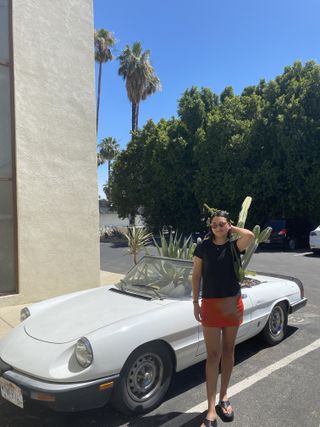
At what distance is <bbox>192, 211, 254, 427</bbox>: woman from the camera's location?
330cm

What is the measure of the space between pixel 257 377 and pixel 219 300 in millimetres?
1347

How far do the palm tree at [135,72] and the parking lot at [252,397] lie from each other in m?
31.7

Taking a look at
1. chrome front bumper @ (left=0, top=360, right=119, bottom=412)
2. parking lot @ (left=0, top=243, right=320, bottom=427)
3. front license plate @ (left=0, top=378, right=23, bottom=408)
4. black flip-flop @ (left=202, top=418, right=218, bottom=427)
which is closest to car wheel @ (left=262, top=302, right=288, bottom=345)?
parking lot @ (left=0, top=243, right=320, bottom=427)

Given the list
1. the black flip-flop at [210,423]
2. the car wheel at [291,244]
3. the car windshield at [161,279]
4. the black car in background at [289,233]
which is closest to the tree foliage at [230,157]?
the black car in background at [289,233]

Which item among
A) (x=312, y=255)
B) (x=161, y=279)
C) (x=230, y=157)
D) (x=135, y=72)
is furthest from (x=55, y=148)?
(x=135, y=72)

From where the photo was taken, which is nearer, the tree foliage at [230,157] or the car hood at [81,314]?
the car hood at [81,314]

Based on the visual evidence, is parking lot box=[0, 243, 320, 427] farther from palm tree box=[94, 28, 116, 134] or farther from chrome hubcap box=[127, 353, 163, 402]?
palm tree box=[94, 28, 116, 134]

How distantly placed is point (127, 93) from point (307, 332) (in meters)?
33.2

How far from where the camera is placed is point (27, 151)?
7699mm

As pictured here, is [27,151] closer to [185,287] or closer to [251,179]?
[185,287]

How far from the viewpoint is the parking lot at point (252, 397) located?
11.0 feet

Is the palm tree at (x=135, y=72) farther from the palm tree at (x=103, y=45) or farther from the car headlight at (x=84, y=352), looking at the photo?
the car headlight at (x=84, y=352)

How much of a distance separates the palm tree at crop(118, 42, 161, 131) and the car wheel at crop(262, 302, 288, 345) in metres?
31.2

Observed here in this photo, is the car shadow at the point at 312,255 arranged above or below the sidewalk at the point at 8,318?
A: below
